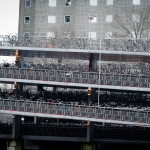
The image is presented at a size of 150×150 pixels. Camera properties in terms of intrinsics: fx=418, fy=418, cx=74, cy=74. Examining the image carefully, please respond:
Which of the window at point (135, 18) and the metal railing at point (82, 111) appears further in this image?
the window at point (135, 18)

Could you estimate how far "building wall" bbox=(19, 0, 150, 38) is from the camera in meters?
63.9

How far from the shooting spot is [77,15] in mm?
65500

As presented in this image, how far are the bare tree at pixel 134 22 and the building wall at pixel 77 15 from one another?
0.55 metres

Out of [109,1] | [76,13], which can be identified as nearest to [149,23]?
[109,1]

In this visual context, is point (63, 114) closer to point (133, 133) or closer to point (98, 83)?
point (98, 83)

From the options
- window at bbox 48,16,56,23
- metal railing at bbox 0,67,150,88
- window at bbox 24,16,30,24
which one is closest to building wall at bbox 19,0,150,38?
window at bbox 48,16,56,23

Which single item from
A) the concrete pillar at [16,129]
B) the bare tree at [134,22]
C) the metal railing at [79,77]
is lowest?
the concrete pillar at [16,129]

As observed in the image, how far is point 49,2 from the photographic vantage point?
65.7 meters

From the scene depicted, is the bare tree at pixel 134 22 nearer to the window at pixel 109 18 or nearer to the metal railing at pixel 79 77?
the window at pixel 109 18

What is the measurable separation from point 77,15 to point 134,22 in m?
9.24

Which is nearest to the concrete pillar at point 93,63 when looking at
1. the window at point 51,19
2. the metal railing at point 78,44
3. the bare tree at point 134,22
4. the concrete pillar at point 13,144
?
the metal railing at point 78,44

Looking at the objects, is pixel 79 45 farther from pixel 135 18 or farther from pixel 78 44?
pixel 135 18

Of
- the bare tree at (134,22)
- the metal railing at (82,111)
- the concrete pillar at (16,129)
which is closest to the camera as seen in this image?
the metal railing at (82,111)

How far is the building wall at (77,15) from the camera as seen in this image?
210 ft
